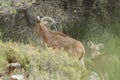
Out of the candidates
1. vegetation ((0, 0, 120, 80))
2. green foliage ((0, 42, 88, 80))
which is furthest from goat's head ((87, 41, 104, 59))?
green foliage ((0, 42, 88, 80))

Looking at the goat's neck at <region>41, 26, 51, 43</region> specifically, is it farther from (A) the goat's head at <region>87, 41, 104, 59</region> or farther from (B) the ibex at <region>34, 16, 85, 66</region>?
(A) the goat's head at <region>87, 41, 104, 59</region>

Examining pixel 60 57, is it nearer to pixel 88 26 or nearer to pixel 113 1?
pixel 88 26

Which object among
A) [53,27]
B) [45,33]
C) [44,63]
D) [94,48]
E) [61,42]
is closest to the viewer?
[44,63]

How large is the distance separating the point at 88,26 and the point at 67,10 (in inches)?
45.1

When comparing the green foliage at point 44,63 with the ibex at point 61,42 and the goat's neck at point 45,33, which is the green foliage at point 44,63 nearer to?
the ibex at point 61,42

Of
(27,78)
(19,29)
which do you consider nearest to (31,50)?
(27,78)

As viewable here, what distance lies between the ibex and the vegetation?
335mm

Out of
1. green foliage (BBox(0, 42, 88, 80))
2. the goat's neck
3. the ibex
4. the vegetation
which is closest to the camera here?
green foliage (BBox(0, 42, 88, 80))

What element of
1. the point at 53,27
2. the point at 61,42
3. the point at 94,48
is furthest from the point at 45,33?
the point at 53,27

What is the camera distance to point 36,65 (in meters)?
10.2

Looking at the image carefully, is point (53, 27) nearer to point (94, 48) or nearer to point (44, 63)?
point (94, 48)

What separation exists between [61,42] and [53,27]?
4853 mm

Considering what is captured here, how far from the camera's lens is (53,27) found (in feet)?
62.4

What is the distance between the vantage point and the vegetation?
10.5 metres
